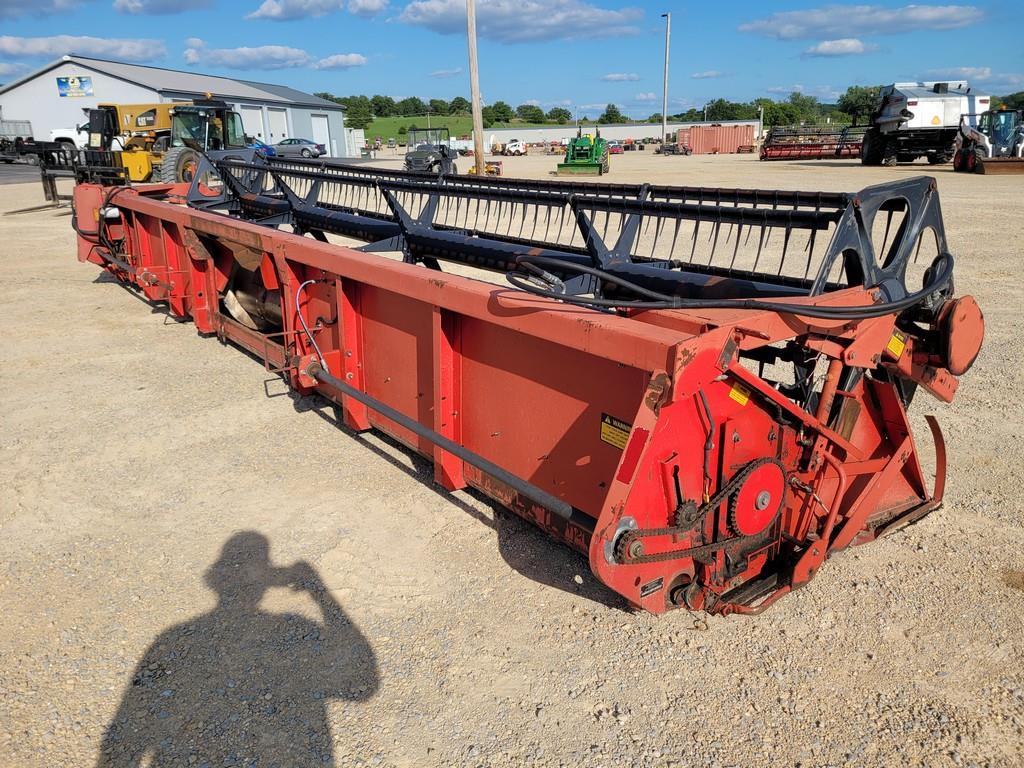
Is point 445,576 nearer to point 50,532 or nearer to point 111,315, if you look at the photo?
point 50,532

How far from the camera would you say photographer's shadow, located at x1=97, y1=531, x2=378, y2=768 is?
6.76 feet

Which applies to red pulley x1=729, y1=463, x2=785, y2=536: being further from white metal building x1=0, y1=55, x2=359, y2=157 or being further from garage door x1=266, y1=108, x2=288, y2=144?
garage door x1=266, y1=108, x2=288, y2=144

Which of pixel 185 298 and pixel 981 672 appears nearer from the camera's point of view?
pixel 981 672

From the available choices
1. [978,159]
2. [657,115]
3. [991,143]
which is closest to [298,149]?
[978,159]

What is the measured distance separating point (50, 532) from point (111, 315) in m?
4.28

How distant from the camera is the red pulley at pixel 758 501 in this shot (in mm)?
2430

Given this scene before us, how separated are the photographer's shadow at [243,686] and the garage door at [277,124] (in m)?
49.2

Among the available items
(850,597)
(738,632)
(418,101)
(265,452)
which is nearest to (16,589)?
(265,452)

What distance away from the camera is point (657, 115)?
9619cm

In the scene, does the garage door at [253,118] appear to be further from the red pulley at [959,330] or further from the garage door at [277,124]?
the red pulley at [959,330]

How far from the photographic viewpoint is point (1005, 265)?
28.0 feet

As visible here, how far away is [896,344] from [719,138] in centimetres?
4841

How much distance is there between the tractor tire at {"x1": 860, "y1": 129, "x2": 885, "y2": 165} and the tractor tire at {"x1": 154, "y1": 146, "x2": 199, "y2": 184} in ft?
68.5

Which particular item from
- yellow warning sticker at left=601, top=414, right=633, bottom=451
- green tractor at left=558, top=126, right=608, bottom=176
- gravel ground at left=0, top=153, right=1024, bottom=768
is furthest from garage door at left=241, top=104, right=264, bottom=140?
yellow warning sticker at left=601, top=414, right=633, bottom=451
